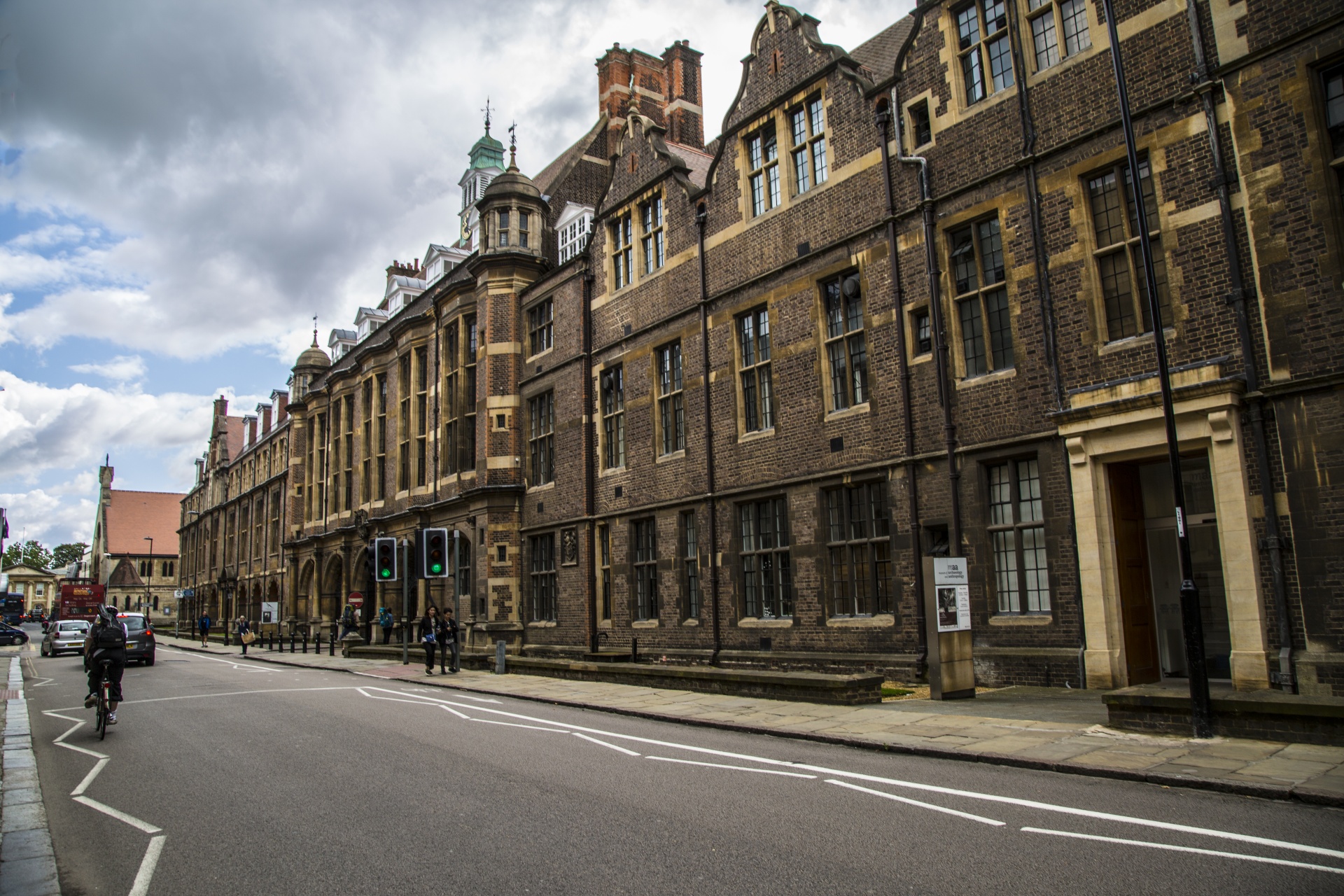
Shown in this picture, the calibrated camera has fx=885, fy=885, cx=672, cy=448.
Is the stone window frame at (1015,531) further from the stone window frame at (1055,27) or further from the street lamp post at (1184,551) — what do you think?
the stone window frame at (1055,27)

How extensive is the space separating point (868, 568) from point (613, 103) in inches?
904

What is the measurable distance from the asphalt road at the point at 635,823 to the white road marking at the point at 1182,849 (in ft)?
0.06

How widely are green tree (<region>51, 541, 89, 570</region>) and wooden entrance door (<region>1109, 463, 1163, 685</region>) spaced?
620 ft

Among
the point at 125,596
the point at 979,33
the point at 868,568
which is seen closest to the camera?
the point at 979,33

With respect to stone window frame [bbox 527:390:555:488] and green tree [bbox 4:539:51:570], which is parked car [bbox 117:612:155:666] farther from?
green tree [bbox 4:539:51:570]

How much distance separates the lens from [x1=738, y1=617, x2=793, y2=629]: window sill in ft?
59.4

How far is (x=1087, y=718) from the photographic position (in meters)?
10.3

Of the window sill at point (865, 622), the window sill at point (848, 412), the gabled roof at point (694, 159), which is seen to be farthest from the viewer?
the gabled roof at point (694, 159)

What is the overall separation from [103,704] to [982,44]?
17151mm

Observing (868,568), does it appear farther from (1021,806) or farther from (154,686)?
(154,686)

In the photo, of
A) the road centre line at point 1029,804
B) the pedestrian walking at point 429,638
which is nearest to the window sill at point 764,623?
the road centre line at point 1029,804

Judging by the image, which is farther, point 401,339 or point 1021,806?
point 401,339

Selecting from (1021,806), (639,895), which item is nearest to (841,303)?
(1021,806)

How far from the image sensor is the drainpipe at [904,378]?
15.4 meters
